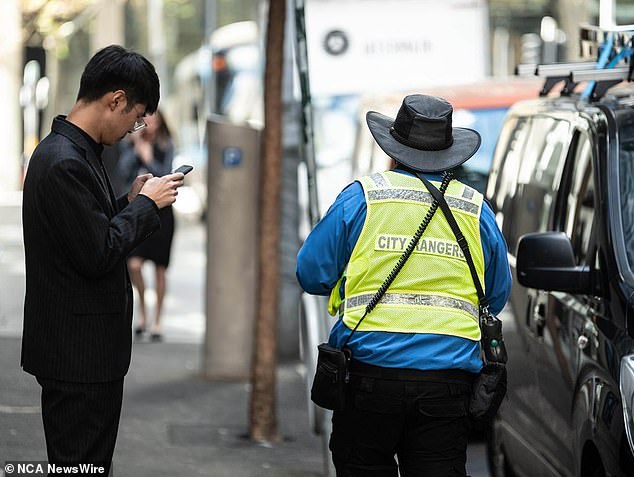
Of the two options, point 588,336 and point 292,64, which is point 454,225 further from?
point 292,64

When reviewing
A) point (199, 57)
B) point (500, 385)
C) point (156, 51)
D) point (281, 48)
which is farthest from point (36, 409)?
point (156, 51)

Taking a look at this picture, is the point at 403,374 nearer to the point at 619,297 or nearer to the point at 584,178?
the point at 619,297

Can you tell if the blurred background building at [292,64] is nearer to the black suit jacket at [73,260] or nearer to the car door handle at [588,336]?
the car door handle at [588,336]

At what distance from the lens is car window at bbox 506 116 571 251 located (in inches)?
262

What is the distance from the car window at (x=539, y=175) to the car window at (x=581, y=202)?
219 millimetres

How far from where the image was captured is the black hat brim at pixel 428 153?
4781mm

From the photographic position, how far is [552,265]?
5.54m

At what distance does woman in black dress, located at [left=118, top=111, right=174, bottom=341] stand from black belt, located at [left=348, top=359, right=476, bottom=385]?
7.25m

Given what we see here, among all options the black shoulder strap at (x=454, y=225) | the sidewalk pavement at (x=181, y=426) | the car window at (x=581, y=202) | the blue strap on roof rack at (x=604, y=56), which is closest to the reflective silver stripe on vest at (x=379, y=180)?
the black shoulder strap at (x=454, y=225)

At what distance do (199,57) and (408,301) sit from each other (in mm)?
37944

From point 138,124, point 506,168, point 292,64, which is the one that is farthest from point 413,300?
point 292,64

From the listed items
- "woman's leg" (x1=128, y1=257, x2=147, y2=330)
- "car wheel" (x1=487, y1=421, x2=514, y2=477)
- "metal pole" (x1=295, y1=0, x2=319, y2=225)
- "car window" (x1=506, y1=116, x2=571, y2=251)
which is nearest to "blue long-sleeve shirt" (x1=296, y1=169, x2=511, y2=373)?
"car window" (x1=506, y1=116, x2=571, y2=251)

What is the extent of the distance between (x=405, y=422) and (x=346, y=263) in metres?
0.55

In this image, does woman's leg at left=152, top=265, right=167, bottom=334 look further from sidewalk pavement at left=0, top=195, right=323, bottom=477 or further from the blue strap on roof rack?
the blue strap on roof rack
